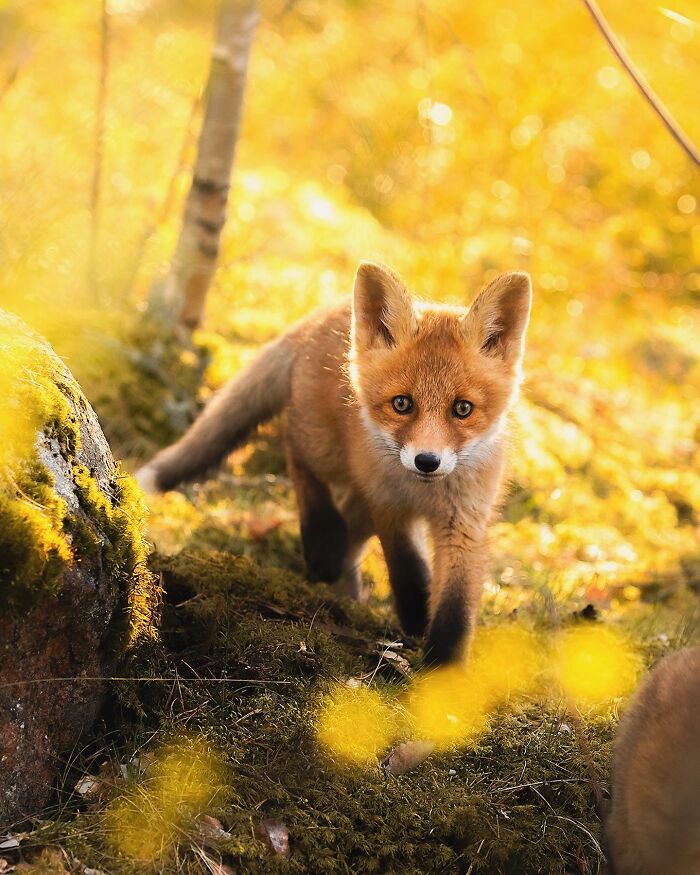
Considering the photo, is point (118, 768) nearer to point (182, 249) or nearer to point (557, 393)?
point (182, 249)

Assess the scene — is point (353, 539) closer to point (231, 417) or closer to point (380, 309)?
point (231, 417)

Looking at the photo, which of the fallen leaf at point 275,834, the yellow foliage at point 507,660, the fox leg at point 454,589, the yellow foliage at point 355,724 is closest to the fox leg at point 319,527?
the fox leg at point 454,589

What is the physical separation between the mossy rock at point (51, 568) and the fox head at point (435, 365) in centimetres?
130

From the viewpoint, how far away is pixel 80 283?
2957 mm

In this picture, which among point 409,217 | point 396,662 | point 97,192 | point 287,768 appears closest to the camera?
point 287,768

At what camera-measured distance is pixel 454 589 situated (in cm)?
356

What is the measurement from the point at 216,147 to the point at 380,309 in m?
2.56

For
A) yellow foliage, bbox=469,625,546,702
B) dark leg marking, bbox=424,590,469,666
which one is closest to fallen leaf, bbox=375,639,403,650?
dark leg marking, bbox=424,590,469,666

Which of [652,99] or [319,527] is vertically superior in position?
[652,99]

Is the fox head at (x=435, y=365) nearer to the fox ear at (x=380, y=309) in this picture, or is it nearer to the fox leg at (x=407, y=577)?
the fox ear at (x=380, y=309)

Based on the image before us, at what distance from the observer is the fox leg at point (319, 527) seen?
14.8 feet

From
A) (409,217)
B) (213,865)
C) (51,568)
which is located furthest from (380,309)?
(409,217)

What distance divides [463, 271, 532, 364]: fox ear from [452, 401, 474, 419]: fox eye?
0.30 m

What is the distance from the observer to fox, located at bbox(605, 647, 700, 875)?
77.1 inches
